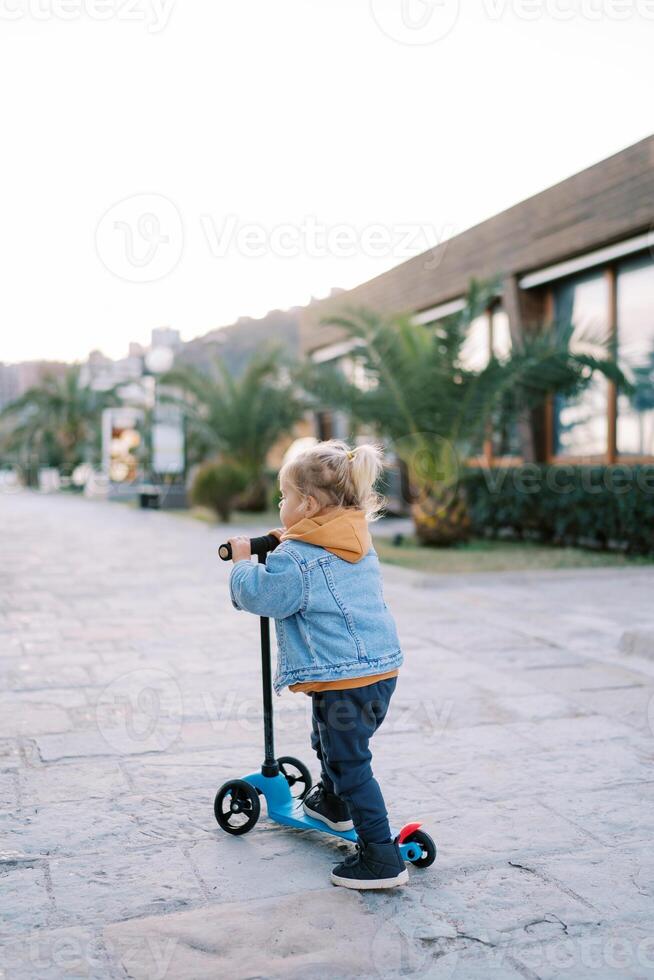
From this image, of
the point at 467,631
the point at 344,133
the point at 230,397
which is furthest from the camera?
the point at 230,397

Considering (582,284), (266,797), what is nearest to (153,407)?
(582,284)

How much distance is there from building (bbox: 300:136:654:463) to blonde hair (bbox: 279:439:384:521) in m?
8.06

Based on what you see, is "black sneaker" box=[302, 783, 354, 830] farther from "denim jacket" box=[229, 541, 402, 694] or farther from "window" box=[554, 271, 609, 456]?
"window" box=[554, 271, 609, 456]

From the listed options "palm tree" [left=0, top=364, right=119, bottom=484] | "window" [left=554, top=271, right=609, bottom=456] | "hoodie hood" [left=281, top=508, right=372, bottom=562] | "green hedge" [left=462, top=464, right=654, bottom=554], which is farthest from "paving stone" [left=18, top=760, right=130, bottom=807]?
"palm tree" [left=0, top=364, right=119, bottom=484]

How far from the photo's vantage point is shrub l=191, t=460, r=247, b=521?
16141mm

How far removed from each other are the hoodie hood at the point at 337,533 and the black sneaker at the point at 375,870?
2.54 feet

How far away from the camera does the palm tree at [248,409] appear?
61.5ft

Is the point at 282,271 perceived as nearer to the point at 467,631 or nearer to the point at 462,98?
the point at 462,98

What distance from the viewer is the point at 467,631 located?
20.8 ft

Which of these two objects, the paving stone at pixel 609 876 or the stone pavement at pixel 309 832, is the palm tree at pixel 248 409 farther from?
the paving stone at pixel 609 876

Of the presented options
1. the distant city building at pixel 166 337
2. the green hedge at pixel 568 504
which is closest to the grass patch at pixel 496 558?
the green hedge at pixel 568 504

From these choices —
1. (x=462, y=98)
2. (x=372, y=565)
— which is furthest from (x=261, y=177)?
(x=372, y=565)

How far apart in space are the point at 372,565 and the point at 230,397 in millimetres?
16391

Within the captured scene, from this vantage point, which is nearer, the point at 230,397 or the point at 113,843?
the point at 113,843
